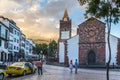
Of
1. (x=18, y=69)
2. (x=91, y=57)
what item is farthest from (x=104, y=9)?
(x=91, y=57)

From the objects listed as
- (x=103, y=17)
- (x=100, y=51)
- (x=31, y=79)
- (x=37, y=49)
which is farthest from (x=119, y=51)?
(x=37, y=49)

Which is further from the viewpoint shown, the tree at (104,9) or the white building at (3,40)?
the white building at (3,40)

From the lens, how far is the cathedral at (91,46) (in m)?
64.2

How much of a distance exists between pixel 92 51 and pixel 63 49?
953 cm

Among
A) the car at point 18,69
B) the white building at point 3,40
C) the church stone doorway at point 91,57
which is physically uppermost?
the white building at point 3,40

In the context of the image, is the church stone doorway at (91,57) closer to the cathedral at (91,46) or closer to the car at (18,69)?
the cathedral at (91,46)

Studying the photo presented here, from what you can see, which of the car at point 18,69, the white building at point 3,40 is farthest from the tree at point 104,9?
the white building at point 3,40

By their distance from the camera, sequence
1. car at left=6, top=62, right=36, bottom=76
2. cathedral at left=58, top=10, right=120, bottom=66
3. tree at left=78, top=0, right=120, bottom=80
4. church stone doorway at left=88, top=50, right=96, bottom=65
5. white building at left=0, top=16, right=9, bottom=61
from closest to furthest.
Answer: tree at left=78, top=0, right=120, bottom=80 < car at left=6, top=62, right=36, bottom=76 < cathedral at left=58, top=10, right=120, bottom=66 < church stone doorway at left=88, top=50, right=96, bottom=65 < white building at left=0, top=16, right=9, bottom=61

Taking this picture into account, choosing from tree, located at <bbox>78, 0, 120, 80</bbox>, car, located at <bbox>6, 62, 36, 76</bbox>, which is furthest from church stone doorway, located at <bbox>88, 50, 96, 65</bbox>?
tree, located at <bbox>78, 0, 120, 80</bbox>

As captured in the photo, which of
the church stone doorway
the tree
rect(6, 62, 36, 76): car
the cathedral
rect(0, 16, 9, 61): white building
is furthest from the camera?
rect(0, 16, 9, 61): white building

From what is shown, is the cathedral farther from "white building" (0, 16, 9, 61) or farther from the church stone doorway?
"white building" (0, 16, 9, 61)

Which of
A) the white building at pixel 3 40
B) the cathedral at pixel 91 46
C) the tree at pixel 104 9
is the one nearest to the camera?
the tree at pixel 104 9

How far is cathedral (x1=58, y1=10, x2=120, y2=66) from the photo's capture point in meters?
64.2

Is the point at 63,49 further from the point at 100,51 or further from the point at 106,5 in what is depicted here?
the point at 106,5
